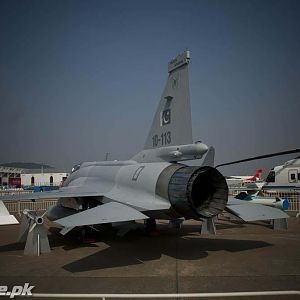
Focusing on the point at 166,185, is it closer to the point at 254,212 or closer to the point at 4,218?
the point at 254,212

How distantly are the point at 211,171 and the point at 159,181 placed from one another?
48.2 inches

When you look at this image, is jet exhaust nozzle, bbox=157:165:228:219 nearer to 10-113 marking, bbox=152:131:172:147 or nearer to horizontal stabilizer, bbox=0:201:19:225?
10-113 marking, bbox=152:131:172:147

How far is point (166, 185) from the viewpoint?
23.0ft

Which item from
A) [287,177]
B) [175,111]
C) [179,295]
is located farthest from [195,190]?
[287,177]

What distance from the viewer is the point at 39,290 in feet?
15.9

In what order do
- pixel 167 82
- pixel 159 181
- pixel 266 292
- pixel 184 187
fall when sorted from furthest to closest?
pixel 167 82 → pixel 159 181 → pixel 184 187 → pixel 266 292

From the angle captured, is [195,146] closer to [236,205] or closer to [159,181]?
[159,181]

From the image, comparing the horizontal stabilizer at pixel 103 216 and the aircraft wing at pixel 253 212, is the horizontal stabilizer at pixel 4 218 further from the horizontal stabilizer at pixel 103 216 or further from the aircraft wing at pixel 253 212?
the aircraft wing at pixel 253 212

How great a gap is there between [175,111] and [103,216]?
11.4 ft

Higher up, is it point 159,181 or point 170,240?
point 159,181

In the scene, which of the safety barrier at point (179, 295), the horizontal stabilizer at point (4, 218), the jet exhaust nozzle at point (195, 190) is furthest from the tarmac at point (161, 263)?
the horizontal stabilizer at point (4, 218)

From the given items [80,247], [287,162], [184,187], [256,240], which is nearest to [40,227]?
[80,247]

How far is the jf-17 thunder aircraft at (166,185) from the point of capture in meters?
6.52

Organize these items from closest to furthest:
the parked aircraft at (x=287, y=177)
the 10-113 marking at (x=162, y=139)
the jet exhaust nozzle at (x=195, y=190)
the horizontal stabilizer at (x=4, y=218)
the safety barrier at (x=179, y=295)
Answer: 1. the safety barrier at (x=179, y=295)
2. the jet exhaust nozzle at (x=195, y=190)
3. the 10-113 marking at (x=162, y=139)
4. the horizontal stabilizer at (x=4, y=218)
5. the parked aircraft at (x=287, y=177)
